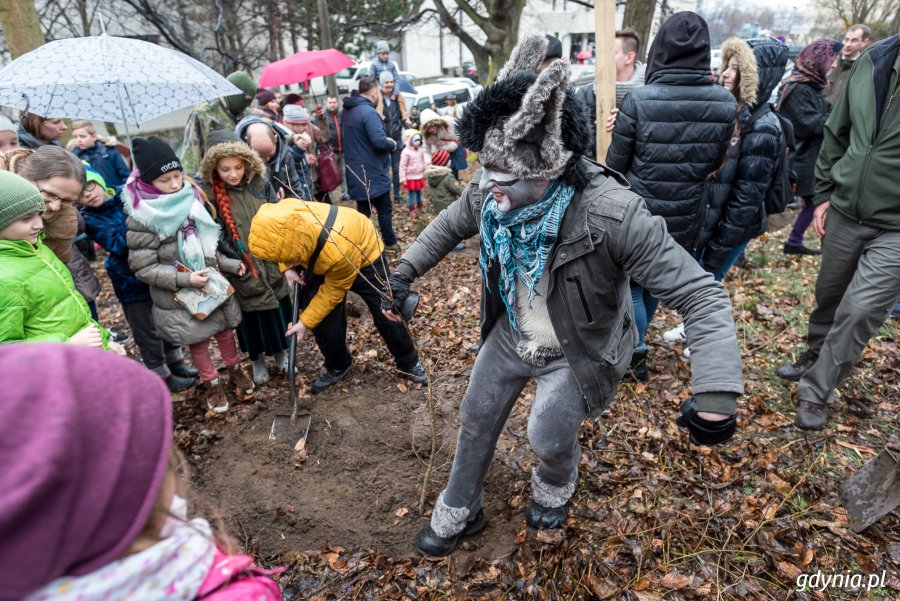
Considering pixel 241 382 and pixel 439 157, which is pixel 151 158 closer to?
pixel 241 382

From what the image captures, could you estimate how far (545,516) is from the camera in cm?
270

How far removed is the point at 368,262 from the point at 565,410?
196 centimetres

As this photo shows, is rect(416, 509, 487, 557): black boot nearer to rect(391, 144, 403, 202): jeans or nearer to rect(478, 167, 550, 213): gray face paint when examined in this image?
rect(478, 167, 550, 213): gray face paint

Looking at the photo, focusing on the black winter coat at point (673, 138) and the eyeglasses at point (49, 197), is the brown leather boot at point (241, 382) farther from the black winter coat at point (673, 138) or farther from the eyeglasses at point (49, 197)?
the black winter coat at point (673, 138)

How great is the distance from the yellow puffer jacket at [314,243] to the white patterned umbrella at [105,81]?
1376mm

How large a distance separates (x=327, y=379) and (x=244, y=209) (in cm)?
147

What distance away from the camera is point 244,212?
382cm

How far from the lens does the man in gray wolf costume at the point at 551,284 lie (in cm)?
178

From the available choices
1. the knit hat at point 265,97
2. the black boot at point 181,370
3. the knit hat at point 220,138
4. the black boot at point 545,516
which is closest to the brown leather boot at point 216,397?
the black boot at point 181,370

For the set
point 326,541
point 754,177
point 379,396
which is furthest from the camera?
point 379,396

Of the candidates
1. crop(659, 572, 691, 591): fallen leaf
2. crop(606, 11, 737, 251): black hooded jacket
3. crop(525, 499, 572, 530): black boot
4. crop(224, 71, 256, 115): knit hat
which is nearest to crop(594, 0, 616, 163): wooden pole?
crop(606, 11, 737, 251): black hooded jacket

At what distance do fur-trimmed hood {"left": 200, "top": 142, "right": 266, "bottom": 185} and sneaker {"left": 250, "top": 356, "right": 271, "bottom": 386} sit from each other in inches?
59.4

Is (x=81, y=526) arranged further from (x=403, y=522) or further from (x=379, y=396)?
(x=379, y=396)

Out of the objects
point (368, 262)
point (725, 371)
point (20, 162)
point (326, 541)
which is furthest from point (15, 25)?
point (725, 371)
